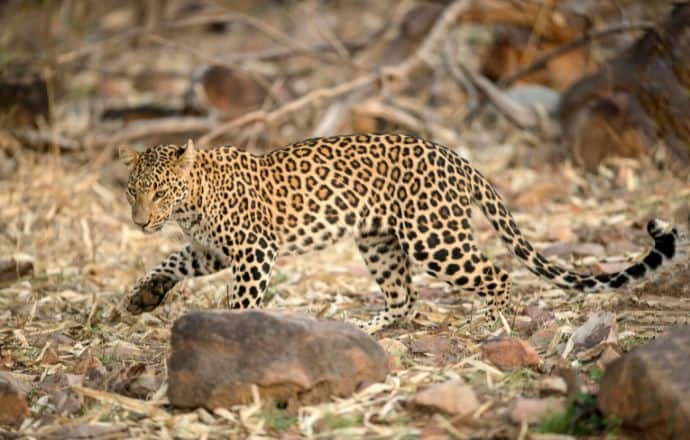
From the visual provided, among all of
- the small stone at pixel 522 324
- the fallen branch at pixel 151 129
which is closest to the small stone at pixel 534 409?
the small stone at pixel 522 324

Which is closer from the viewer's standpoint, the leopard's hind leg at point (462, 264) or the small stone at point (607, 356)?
the small stone at point (607, 356)

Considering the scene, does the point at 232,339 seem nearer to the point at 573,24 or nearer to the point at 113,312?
the point at 113,312

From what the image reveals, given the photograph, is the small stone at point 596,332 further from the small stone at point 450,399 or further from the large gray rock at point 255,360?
the large gray rock at point 255,360

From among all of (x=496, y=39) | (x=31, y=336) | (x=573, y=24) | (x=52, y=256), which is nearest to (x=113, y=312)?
(x=31, y=336)

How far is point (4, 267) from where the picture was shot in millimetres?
8992

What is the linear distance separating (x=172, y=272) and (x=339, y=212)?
146cm

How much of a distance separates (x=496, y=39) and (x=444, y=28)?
361 centimetres

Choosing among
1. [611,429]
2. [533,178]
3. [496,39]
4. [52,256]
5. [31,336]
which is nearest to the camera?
[611,429]

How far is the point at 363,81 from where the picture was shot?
40.2ft

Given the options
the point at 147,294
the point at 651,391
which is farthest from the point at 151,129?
the point at 651,391

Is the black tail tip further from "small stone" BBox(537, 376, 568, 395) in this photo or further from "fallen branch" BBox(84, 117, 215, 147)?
"fallen branch" BBox(84, 117, 215, 147)

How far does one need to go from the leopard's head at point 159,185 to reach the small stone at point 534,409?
322cm

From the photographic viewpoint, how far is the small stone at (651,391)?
479cm

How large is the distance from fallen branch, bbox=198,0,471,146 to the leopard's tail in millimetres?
4547
